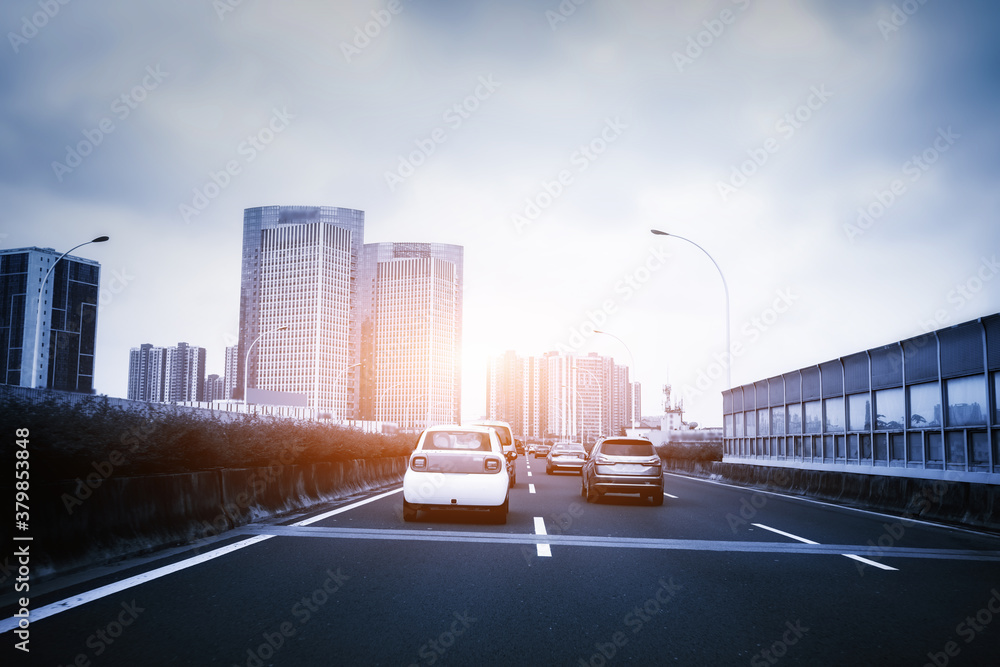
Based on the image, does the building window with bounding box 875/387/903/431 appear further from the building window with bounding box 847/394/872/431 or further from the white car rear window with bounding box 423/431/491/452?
the white car rear window with bounding box 423/431/491/452

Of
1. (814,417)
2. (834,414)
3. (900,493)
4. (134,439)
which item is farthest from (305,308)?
(134,439)

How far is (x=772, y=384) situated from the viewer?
34.5 metres

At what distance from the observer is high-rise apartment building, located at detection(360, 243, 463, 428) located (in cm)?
18112

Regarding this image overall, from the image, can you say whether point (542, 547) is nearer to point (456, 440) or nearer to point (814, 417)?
point (456, 440)

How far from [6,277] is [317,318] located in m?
77.0

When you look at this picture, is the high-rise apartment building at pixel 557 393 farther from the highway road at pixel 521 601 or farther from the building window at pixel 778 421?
the highway road at pixel 521 601

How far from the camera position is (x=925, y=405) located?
2203 centimetres

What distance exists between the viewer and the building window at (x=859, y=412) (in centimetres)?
2536

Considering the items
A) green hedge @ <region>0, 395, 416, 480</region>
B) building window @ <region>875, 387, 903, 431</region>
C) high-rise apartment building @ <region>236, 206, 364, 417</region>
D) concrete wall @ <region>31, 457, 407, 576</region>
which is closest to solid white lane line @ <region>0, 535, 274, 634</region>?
concrete wall @ <region>31, 457, 407, 576</region>

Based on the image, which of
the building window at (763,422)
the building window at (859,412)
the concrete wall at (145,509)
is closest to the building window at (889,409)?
the building window at (859,412)

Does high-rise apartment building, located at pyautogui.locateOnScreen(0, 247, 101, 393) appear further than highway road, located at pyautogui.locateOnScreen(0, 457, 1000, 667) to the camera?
Yes

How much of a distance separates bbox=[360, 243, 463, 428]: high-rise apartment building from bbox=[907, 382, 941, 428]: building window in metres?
156

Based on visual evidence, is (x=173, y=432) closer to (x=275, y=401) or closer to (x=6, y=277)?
(x=275, y=401)

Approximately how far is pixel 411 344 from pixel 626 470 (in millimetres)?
170706
